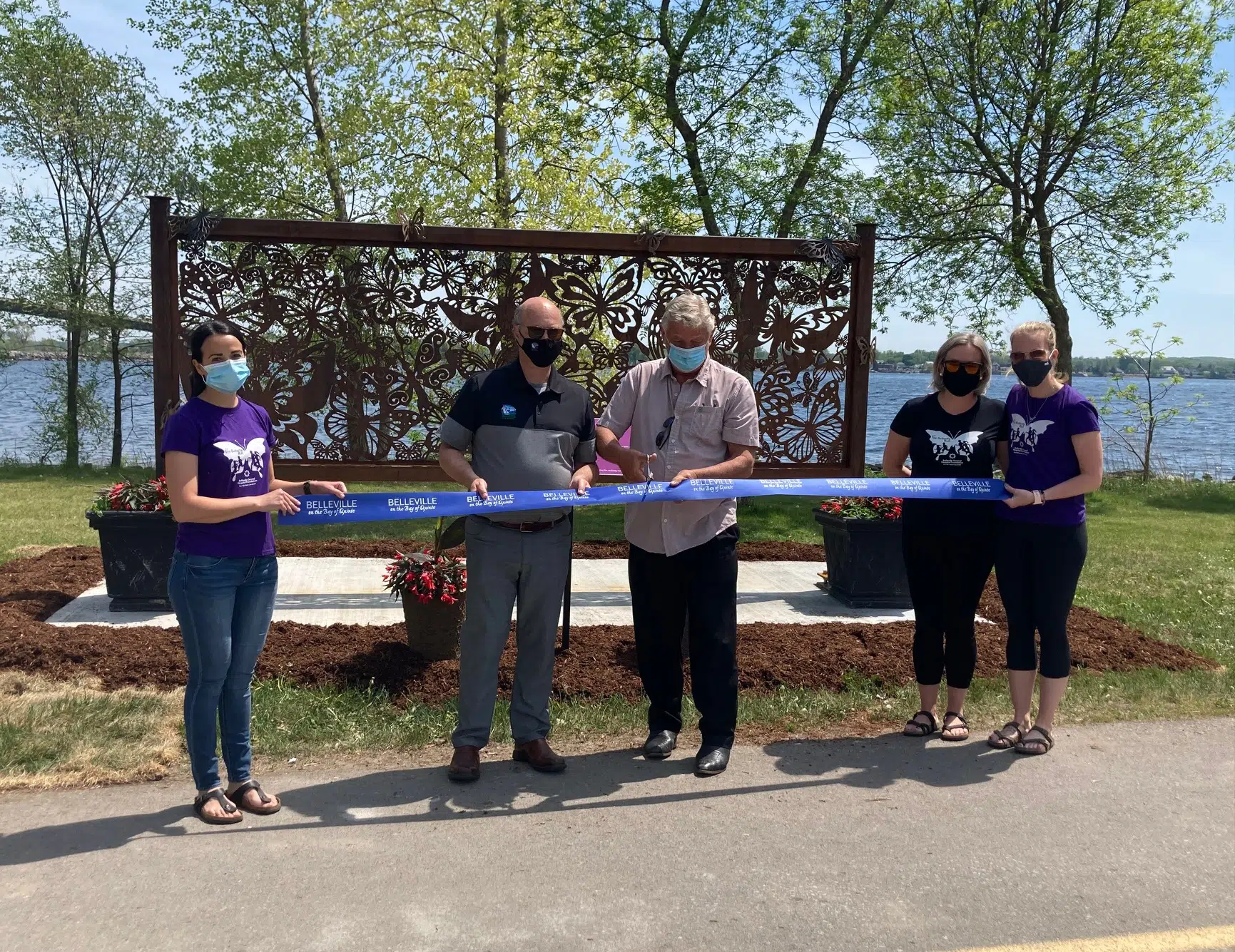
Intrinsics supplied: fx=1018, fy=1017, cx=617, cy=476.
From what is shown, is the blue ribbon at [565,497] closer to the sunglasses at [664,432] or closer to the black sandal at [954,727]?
the sunglasses at [664,432]

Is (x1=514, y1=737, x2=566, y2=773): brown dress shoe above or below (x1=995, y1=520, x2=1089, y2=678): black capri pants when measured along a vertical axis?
below

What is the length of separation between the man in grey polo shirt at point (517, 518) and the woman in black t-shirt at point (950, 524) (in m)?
1.74

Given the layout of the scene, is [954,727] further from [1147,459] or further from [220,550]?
[1147,459]

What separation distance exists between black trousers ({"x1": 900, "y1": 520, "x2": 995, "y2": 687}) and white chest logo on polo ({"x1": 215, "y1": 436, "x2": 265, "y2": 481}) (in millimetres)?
3089

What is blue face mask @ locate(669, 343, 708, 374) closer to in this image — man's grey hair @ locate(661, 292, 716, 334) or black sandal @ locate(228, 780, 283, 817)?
man's grey hair @ locate(661, 292, 716, 334)

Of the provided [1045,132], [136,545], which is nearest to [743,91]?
[1045,132]

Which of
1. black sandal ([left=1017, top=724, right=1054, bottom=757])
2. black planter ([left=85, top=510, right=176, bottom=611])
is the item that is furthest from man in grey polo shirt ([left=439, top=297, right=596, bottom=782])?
black planter ([left=85, top=510, right=176, bottom=611])

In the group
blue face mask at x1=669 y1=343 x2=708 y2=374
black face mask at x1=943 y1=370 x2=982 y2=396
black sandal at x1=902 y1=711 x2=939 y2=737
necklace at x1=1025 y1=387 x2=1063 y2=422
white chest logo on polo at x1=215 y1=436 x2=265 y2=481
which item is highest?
blue face mask at x1=669 y1=343 x2=708 y2=374

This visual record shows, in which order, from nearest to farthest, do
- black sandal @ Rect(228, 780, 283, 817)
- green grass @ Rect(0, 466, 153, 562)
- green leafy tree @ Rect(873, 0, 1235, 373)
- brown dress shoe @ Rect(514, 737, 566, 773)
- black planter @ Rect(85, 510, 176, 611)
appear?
black sandal @ Rect(228, 780, 283, 817) → brown dress shoe @ Rect(514, 737, 566, 773) → black planter @ Rect(85, 510, 176, 611) → green grass @ Rect(0, 466, 153, 562) → green leafy tree @ Rect(873, 0, 1235, 373)

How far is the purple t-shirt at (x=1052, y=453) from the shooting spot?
15.8 ft

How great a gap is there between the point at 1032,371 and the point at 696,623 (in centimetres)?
198

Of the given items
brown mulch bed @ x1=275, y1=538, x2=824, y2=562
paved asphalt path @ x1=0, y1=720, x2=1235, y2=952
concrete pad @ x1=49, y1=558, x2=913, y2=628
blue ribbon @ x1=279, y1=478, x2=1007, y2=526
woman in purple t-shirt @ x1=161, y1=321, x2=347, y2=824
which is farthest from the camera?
brown mulch bed @ x1=275, y1=538, x2=824, y2=562

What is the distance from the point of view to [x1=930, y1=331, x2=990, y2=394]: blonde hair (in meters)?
4.88

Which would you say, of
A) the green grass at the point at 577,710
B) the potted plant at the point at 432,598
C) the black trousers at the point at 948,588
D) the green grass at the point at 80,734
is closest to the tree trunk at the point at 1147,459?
the green grass at the point at 577,710
